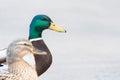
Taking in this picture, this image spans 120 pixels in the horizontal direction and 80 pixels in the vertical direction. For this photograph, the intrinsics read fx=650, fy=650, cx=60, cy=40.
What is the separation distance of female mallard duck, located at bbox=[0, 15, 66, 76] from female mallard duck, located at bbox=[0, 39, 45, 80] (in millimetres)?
4898

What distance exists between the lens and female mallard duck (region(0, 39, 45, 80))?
13648 mm

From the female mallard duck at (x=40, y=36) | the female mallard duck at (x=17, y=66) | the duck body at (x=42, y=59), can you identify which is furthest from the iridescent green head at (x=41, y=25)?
the female mallard duck at (x=17, y=66)

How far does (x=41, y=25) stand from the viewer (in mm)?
21094

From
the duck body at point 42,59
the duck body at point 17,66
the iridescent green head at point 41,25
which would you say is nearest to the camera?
the duck body at point 17,66

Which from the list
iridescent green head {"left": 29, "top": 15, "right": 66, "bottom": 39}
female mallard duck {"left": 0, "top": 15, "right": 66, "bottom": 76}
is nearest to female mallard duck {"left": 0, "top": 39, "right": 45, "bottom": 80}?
female mallard duck {"left": 0, "top": 15, "right": 66, "bottom": 76}

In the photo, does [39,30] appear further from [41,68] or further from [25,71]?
[25,71]

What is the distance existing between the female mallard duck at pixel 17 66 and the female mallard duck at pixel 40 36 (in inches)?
193

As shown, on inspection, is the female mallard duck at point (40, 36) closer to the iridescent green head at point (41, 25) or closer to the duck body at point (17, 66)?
the iridescent green head at point (41, 25)

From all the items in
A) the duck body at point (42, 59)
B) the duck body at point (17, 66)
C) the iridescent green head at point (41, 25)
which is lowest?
the duck body at point (42, 59)

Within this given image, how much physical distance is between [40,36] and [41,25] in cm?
59

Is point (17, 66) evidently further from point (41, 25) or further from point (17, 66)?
point (41, 25)

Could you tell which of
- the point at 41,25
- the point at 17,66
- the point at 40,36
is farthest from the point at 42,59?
the point at 17,66

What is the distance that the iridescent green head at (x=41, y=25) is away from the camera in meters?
20.9

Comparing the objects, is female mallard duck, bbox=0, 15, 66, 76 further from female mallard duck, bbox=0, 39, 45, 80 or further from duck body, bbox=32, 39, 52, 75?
female mallard duck, bbox=0, 39, 45, 80
